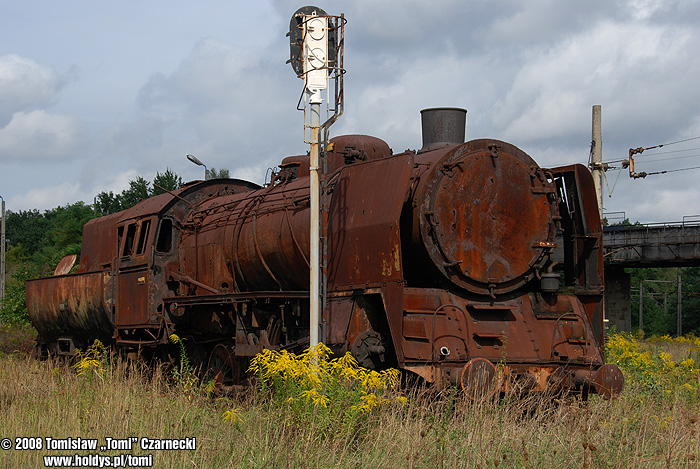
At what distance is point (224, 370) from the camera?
36.1 feet

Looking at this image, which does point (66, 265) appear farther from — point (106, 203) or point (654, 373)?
point (106, 203)

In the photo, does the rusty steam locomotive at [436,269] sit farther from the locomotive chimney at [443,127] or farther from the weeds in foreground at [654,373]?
the weeds in foreground at [654,373]

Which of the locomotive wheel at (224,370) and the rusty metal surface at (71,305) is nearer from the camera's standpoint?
the locomotive wheel at (224,370)

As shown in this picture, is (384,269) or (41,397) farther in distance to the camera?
(41,397)

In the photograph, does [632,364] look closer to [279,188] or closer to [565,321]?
[565,321]

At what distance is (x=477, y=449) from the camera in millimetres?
6051

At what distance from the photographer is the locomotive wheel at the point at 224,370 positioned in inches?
402

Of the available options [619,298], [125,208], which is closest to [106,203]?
[125,208]

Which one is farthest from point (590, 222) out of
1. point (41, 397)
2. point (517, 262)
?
point (41, 397)

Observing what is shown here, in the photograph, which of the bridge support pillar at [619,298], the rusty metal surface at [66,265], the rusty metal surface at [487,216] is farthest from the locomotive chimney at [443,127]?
the bridge support pillar at [619,298]

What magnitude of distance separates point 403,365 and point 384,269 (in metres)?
1.07

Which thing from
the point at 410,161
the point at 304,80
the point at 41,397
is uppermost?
the point at 304,80

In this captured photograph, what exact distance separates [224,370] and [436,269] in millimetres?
4299

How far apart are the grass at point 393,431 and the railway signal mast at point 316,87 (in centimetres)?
125
